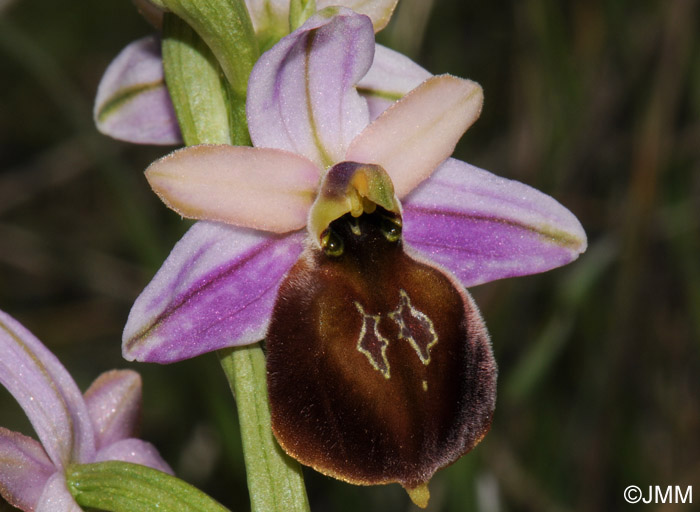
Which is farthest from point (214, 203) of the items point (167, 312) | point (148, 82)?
point (148, 82)

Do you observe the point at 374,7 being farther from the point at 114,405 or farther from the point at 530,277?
the point at 530,277

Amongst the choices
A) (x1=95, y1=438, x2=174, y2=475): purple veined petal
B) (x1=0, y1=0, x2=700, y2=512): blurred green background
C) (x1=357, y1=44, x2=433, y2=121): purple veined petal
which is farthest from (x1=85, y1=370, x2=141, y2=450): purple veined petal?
(x1=0, y1=0, x2=700, y2=512): blurred green background

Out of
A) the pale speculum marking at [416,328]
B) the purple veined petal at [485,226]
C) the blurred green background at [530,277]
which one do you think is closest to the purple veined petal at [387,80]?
the purple veined petal at [485,226]

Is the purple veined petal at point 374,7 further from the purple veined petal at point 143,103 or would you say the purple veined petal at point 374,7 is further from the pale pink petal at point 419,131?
the purple veined petal at point 143,103

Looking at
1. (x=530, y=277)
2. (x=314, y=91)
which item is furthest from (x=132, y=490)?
(x=530, y=277)

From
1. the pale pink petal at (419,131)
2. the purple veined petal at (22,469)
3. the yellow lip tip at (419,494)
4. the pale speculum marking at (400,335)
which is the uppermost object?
the pale pink petal at (419,131)
